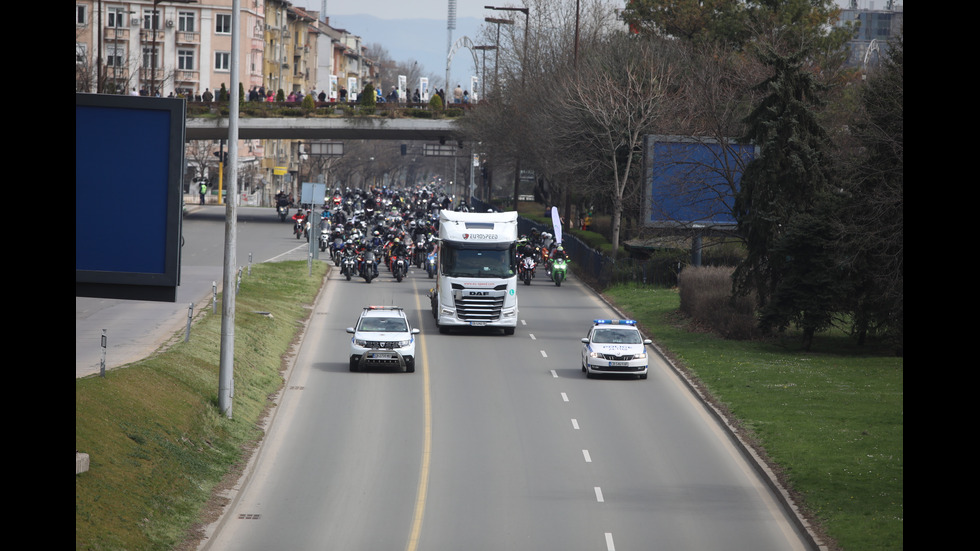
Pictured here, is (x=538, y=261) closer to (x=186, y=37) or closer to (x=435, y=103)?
(x=435, y=103)

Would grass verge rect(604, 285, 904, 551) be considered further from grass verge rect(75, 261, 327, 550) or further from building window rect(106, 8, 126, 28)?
building window rect(106, 8, 126, 28)

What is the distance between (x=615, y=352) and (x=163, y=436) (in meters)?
14.3

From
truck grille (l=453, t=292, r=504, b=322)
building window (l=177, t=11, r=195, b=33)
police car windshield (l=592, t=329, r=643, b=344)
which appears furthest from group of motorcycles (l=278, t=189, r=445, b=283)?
building window (l=177, t=11, r=195, b=33)

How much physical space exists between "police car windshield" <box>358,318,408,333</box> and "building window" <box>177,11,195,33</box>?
8285cm

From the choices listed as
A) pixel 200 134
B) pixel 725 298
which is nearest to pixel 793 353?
pixel 725 298

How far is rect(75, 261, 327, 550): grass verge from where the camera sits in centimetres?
1598

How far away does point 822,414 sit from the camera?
26188mm

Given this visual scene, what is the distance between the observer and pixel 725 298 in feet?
133

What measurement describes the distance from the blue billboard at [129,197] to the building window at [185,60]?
96487 mm

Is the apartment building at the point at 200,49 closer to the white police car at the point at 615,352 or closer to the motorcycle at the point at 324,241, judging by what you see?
the motorcycle at the point at 324,241

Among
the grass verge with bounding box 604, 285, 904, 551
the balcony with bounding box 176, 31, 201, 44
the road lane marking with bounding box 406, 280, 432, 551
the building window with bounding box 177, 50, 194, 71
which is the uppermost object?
the balcony with bounding box 176, 31, 201, 44

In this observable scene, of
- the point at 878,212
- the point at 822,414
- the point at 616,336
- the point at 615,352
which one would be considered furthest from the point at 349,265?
the point at 822,414

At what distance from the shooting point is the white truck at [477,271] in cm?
3716

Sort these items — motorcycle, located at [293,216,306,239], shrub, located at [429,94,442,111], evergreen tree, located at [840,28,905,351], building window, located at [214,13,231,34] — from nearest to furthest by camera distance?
evergreen tree, located at [840,28,905,351]
motorcycle, located at [293,216,306,239]
shrub, located at [429,94,442,111]
building window, located at [214,13,231,34]
